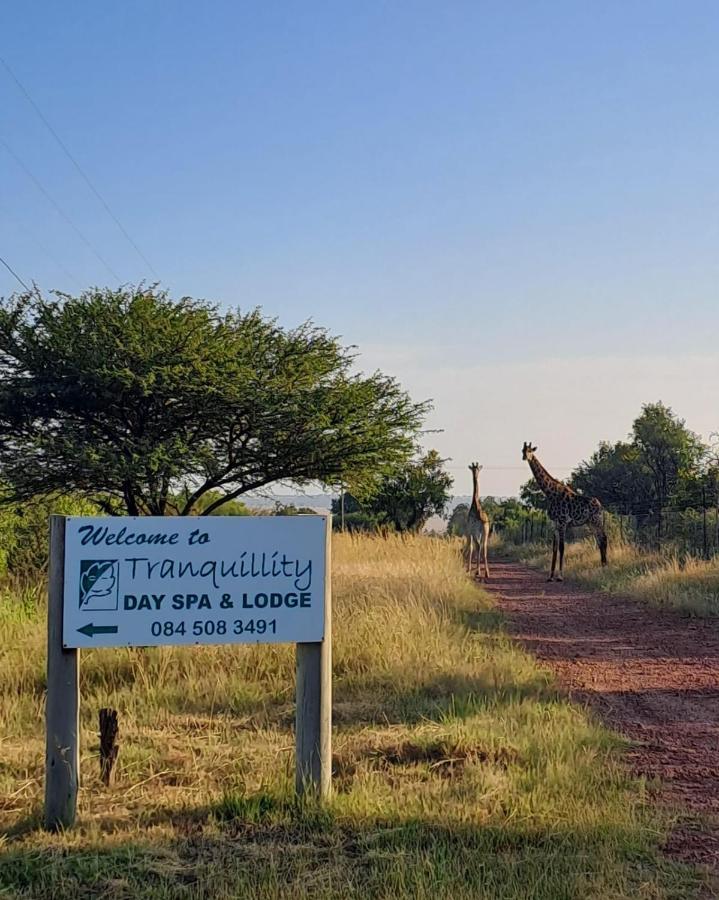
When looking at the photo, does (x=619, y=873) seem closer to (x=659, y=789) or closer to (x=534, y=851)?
(x=534, y=851)

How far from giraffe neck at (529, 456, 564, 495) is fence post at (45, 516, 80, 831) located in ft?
58.6

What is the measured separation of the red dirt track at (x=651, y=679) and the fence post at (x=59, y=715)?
3.15 meters

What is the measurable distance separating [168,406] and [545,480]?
43.2ft

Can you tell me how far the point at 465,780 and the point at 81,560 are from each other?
2.59 m

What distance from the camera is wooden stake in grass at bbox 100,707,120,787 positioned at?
5.30 meters

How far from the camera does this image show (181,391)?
10453 millimetres

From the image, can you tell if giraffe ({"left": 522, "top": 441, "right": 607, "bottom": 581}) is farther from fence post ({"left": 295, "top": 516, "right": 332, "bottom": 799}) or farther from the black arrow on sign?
the black arrow on sign

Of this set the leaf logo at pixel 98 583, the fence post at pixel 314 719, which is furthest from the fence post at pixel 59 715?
the fence post at pixel 314 719

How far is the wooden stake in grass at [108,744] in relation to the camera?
5.30 meters

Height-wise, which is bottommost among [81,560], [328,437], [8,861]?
[8,861]

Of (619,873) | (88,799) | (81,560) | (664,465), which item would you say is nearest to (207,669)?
(88,799)

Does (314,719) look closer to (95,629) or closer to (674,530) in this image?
(95,629)

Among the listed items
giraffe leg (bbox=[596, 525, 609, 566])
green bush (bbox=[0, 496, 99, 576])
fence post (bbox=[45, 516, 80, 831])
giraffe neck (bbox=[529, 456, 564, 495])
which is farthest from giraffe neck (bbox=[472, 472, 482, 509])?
fence post (bbox=[45, 516, 80, 831])

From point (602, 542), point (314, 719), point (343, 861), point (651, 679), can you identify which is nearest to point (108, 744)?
point (314, 719)
